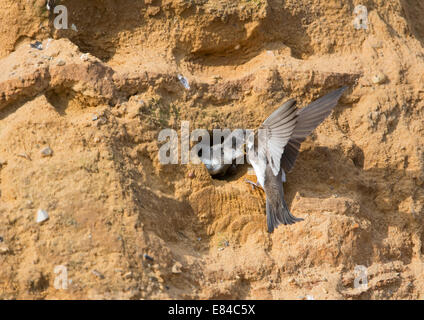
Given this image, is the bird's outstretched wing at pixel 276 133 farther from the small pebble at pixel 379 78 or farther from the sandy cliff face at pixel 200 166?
the small pebble at pixel 379 78

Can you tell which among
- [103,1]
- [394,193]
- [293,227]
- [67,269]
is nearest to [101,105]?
[103,1]

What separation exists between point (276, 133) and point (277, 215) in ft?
1.43

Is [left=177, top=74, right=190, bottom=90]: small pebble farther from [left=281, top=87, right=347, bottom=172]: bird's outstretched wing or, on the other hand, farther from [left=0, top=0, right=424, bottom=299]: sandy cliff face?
[left=281, top=87, right=347, bottom=172]: bird's outstretched wing

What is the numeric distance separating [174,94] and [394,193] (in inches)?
54.3

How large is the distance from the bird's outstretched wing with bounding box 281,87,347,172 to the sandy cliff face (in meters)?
0.15

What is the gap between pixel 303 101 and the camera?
3.93m

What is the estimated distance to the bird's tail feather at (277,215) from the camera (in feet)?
11.2

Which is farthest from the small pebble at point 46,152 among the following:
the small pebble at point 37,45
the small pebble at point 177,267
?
the small pebble at point 177,267

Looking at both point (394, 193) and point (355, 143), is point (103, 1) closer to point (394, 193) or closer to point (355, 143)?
point (355, 143)

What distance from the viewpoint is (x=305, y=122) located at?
11.7 feet

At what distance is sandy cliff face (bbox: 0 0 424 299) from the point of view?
3020 mm

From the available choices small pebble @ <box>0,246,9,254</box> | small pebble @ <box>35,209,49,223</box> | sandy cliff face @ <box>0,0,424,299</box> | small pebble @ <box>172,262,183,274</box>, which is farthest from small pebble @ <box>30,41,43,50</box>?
small pebble @ <box>172,262,183,274</box>

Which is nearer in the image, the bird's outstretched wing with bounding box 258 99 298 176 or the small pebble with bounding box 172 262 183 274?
the small pebble with bounding box 172 262 183 274

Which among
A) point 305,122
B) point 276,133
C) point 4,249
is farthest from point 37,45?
point 305,122
